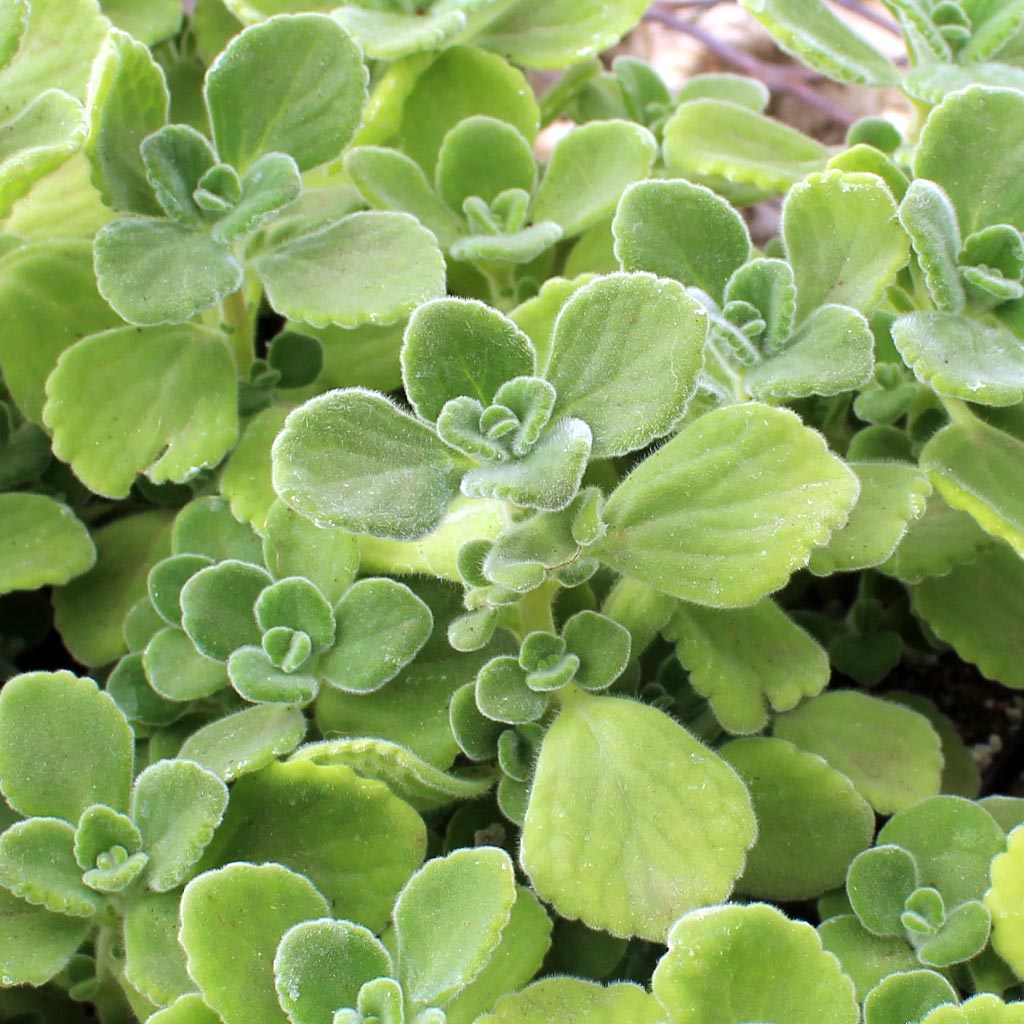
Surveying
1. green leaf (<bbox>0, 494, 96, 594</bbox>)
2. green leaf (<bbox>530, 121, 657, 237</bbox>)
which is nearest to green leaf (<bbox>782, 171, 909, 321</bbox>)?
green leaf (<bbox>530, 121, 657, 237</bbox>)

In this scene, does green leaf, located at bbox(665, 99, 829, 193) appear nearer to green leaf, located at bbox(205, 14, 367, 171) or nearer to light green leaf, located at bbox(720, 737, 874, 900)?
green leaf, located at bbox(205, 14, 367, 171)

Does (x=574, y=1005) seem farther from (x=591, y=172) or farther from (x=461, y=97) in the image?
(x=461, y=97)

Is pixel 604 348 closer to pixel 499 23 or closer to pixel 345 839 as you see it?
pixel 345 839

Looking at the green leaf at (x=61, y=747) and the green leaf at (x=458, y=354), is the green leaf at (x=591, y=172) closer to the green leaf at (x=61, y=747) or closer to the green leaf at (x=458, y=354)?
the green leaf at (x=458, y=354)

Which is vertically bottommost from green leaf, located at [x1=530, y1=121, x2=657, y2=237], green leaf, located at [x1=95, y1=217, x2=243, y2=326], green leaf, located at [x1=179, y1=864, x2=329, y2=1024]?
green leaf, located at [x1=179, y1=864, x2=329, y2=1024]

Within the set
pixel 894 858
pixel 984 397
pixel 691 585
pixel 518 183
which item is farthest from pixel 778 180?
pixel 894 858

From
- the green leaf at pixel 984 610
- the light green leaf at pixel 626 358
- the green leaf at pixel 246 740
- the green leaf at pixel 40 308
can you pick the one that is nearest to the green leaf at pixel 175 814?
the green leaf at pixel 246 740

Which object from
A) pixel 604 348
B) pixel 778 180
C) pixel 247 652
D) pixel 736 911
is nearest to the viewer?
pixel 736 911
